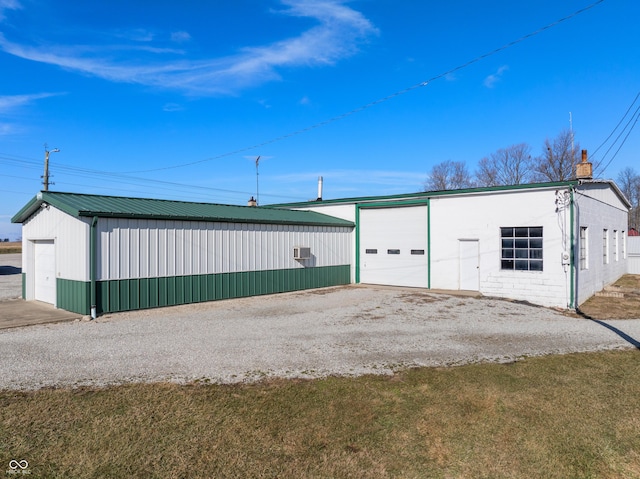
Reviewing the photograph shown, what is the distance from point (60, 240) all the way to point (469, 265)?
13738 millimetres

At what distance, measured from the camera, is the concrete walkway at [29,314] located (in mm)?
10164

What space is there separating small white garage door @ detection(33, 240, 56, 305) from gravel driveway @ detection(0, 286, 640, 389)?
3.25m

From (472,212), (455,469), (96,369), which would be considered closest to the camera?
(455,469)

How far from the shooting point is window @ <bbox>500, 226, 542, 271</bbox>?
551 inches

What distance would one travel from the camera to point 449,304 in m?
13.3

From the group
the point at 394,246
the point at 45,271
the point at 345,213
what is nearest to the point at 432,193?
the point at 394,246

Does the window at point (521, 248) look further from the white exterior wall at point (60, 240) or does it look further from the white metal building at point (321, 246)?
the white exterior wall at point (60, 240)

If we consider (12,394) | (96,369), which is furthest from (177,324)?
(12,394)

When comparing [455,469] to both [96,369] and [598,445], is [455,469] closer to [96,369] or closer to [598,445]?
[598,445]

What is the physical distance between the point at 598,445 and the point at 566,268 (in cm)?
1051

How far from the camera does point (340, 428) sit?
449cm

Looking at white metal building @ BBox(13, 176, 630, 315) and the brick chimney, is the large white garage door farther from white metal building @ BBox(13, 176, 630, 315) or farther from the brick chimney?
the brick chimney

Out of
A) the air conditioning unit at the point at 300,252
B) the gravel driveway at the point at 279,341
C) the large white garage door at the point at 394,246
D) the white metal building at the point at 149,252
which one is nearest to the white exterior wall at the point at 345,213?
the large white garage door at the point at 394,246

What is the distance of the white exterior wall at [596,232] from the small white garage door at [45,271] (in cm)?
1636
